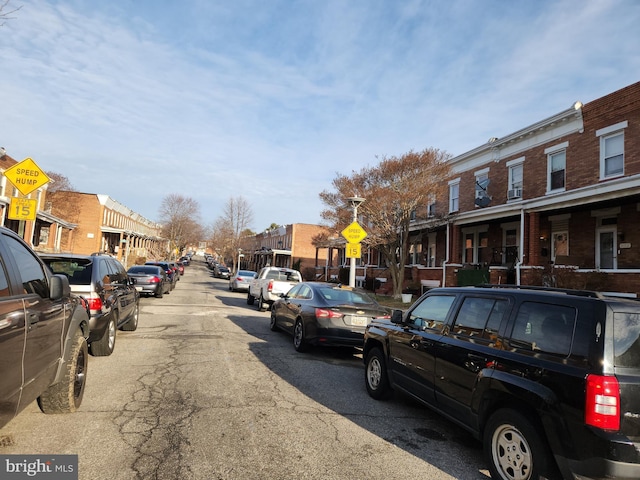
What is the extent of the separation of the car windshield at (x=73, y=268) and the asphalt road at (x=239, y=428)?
150 centimetres

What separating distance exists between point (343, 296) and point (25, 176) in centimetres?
757

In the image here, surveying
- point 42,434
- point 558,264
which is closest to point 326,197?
point 558,264

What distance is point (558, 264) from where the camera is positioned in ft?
57.5

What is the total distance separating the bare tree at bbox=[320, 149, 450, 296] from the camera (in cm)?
2047

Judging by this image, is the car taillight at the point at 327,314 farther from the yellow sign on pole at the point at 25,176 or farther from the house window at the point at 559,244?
the house window at the point at 559,244

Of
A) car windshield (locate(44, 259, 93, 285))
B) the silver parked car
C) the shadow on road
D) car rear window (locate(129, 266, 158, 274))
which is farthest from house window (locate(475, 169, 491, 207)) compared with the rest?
car windshield (locate(44, 259, 93, 285))

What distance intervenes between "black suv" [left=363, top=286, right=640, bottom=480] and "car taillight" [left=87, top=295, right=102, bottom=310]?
5120 millimetres

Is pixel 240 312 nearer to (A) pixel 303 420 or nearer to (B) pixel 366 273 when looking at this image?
(A) pixel 303 420

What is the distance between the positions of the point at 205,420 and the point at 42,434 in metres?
1.55

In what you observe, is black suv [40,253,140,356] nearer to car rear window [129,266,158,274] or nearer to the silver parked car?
car rear window [129,266,158,274]

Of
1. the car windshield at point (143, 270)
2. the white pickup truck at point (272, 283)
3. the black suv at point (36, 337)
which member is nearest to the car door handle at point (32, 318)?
the black suv at point (36, 337)

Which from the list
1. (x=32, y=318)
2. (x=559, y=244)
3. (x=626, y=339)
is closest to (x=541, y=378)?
(x=626, y=339)

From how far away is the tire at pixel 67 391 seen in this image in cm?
458

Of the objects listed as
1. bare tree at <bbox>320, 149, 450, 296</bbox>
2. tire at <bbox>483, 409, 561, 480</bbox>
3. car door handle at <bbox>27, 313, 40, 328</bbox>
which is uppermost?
bare tree at <bbox>320, 149, 450, 296</bbox>
